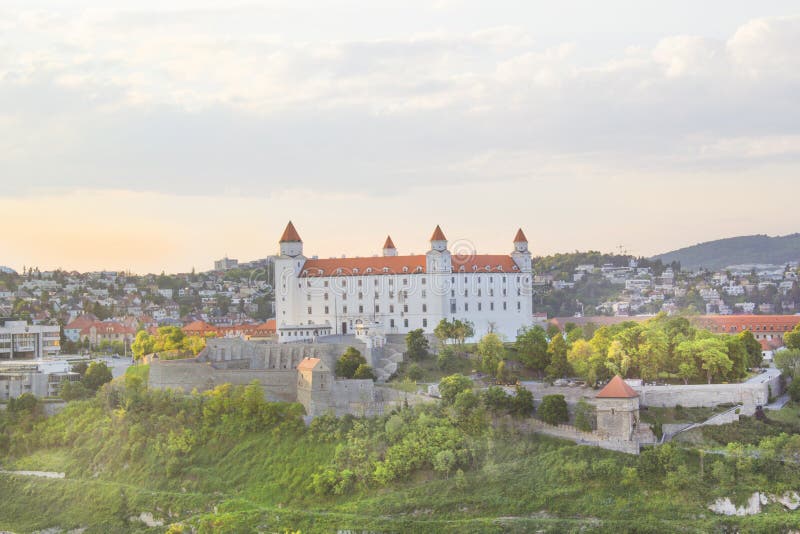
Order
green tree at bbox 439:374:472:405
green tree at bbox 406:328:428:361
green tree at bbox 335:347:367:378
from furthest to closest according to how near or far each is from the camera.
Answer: green tree at bbox 406:328:428:361, green tree at bbox 335:347:367:378, green tree at bbox 439:374:472:405

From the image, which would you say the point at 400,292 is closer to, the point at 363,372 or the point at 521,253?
the point at 521,253

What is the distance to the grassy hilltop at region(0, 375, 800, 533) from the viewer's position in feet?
140

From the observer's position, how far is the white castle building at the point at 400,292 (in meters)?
70.2

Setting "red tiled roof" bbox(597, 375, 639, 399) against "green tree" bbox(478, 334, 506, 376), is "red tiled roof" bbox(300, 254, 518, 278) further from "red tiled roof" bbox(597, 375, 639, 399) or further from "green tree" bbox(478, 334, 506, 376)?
"red tiled roof" bbox(597, 375, 639, 399)

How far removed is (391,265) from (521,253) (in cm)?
941

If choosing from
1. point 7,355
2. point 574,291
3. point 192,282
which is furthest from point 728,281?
point 7,355

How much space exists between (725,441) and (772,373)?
10390 mm

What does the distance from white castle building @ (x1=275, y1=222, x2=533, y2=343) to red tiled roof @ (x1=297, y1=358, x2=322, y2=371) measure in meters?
14.1

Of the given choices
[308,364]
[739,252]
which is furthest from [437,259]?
[739,252]

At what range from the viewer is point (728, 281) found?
14025cm

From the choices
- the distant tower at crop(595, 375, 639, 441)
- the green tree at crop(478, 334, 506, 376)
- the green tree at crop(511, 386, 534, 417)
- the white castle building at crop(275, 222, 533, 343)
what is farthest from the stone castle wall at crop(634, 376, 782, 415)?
the white castle building at crop(275, 222, 533, 343)

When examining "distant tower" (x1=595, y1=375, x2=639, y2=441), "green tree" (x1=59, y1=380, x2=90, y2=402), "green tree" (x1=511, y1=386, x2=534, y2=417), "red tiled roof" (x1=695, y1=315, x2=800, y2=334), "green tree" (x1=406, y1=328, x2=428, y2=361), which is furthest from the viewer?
"red tiled roof" (x1=695, y1=315, x2=800, y2=334)

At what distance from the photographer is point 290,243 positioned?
238 feet

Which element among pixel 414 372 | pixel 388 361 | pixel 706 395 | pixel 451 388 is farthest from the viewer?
pixel 388 361
